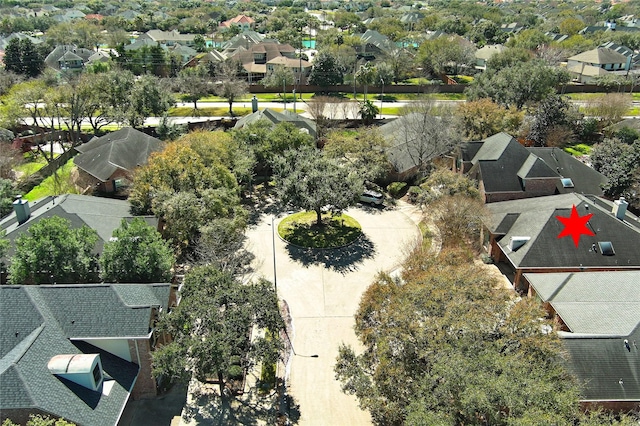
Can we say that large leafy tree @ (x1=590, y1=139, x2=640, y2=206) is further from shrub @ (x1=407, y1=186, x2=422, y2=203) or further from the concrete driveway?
the concrete driveway

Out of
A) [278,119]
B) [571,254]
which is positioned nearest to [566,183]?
[571,254]

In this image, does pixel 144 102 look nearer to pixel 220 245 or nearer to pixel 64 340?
pixel 220 245

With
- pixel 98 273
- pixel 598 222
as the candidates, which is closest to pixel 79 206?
pixel 98 273

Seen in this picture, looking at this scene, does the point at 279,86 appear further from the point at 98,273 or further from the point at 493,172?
the point at 98,273

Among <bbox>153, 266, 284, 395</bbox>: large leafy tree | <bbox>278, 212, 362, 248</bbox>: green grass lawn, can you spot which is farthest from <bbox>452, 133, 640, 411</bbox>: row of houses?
<bbox>153, 266, 284, 395</bbox>: large leafy tree

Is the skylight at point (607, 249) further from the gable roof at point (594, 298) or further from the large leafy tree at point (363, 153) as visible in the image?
the large leafy tree at point (363, 153)

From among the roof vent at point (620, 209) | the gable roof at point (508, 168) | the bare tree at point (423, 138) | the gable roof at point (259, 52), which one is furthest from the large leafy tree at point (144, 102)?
the roof vent at point (620, 209)
